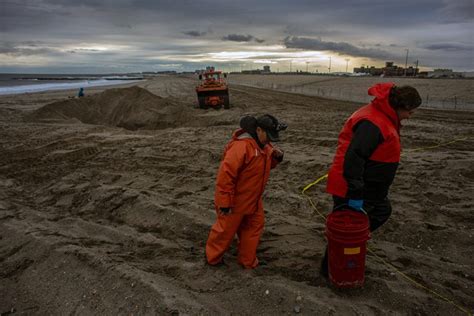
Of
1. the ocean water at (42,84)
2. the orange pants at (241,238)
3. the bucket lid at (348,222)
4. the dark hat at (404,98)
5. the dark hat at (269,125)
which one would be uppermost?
the dark hat at (404,98)

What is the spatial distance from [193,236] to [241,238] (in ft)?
3.36

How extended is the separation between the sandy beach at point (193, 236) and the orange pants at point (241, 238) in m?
0.15

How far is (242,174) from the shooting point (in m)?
3.50

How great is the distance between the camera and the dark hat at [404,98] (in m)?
2.94

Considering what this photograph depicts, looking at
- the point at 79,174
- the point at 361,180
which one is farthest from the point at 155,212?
the point at 361,180

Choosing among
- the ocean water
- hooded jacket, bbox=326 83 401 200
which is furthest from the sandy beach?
the ocean water

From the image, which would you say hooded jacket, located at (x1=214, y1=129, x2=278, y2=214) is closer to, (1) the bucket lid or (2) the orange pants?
(2) the orange pants

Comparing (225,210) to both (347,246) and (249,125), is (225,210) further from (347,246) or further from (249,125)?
(347,246)

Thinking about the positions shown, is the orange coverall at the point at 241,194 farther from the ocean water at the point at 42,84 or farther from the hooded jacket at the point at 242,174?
the ocean water at the point at 42,84

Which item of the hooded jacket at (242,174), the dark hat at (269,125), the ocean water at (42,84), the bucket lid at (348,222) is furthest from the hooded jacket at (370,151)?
the ocean water at (42,84)

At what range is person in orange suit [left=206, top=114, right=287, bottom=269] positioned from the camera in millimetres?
3410

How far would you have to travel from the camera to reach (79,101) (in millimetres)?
17000

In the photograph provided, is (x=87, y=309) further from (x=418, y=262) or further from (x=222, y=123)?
(x=222, y=123)

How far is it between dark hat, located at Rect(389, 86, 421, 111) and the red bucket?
0.99 m
